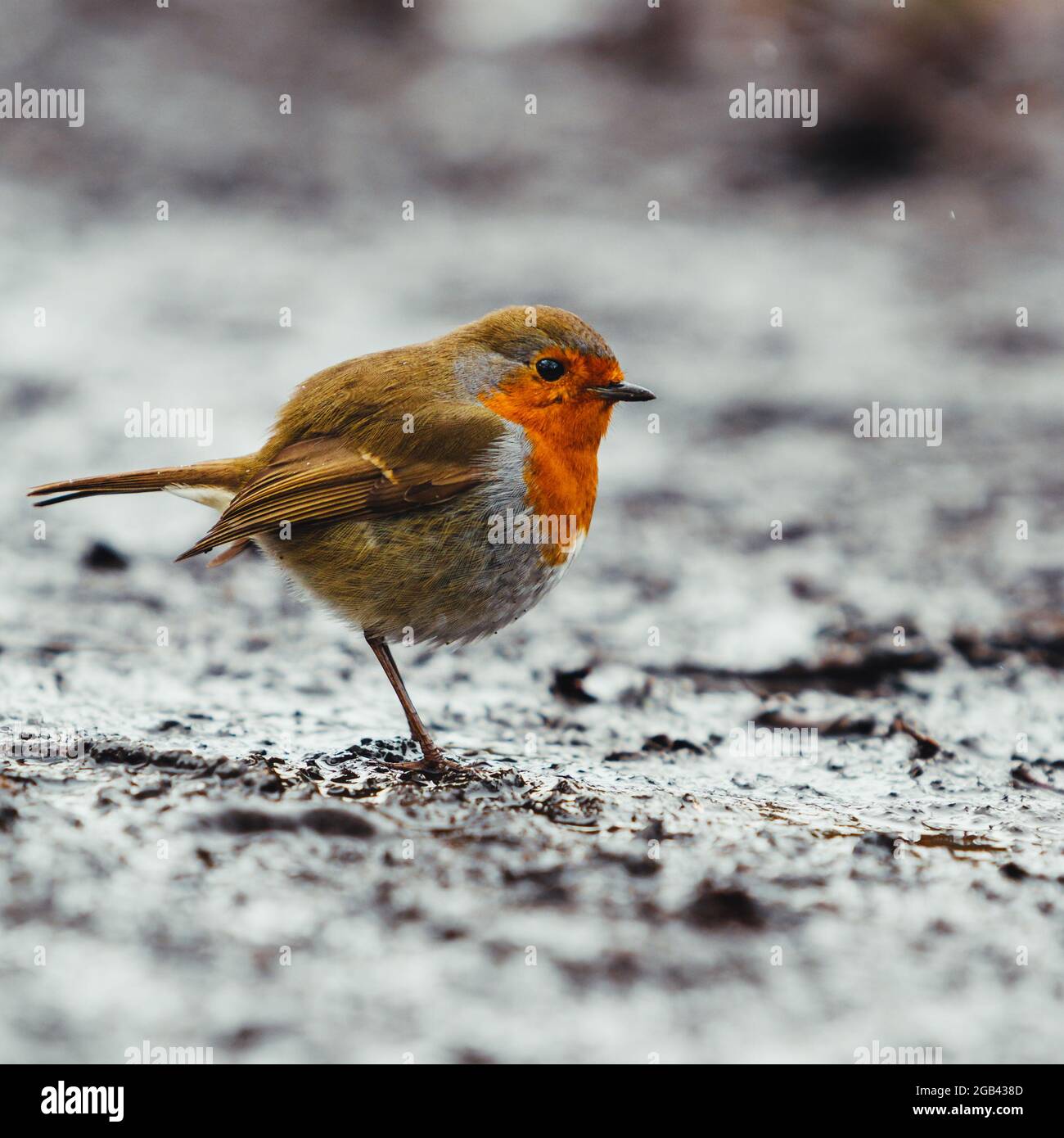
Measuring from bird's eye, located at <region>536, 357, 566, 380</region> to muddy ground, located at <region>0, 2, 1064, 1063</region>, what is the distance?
943 mm

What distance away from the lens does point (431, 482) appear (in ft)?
12.4

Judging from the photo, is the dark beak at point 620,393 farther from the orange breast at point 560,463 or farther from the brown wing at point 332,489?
the brown wing at point 332,489

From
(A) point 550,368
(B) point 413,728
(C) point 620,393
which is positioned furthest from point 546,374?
(B) point 413,728

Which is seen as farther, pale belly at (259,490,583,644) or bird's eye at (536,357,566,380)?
bird's eye at (536,357,566,380)

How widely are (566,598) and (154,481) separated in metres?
1.86

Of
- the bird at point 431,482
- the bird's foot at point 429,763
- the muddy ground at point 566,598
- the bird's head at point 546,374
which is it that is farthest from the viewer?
the bird's head at point 546,374

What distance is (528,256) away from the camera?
9148 millimetres

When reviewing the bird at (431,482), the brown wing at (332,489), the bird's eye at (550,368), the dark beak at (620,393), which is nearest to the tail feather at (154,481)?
the bird at (431,482)

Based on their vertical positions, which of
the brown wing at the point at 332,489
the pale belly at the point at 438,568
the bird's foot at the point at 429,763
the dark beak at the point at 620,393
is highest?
the dark beak at the point at 620,393

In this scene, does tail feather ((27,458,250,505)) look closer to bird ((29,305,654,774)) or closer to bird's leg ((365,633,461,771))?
bird ((29,305,654,774))

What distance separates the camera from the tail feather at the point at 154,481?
397cm

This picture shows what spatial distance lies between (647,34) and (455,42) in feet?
4.98

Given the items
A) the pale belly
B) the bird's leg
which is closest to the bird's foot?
the bird's leg

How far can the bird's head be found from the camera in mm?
3963
